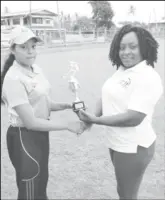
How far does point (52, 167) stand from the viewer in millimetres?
2803

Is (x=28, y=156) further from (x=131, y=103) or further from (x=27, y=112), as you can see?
(x=131, y=103)

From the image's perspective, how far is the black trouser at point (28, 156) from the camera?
1.63m

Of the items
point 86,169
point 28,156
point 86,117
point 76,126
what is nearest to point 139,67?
point 86,117

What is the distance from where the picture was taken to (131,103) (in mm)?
1253

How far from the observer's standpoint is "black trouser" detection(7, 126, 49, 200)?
1627 mm

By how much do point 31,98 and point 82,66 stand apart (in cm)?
643

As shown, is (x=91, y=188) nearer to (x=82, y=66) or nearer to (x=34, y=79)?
(x=34, y=79)

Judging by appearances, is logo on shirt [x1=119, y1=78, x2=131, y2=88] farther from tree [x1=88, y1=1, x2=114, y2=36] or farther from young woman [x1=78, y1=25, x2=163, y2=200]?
tree [x1=88, y1=1, x2=114, y2=36]

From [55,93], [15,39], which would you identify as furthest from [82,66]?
[15,39]

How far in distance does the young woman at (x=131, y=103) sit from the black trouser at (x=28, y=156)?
42 cm

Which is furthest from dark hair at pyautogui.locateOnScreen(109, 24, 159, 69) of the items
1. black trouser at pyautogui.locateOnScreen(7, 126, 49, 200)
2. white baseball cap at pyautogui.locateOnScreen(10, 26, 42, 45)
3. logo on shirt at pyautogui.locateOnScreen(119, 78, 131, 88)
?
black trouser at pyautogui.locateOnScreen(7, 126, 49, 200)

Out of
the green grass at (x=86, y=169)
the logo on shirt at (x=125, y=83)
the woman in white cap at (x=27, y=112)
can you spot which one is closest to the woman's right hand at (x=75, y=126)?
the woman in white cap at (x=27, y=112)

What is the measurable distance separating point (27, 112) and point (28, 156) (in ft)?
0.94

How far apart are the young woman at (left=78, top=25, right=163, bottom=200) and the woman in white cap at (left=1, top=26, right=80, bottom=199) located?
0.34 metres
